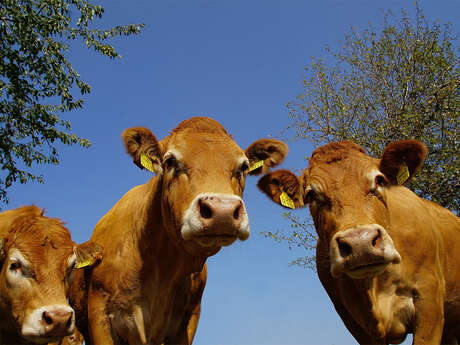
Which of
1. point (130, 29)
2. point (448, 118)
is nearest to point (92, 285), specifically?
point (130, 29)

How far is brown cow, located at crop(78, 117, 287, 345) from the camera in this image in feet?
16.6

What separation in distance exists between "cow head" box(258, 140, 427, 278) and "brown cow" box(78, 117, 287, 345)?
0.51 meters

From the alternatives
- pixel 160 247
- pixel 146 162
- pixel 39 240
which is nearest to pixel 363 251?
pixel 160 247

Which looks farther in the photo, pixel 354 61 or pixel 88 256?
pixel 354 61

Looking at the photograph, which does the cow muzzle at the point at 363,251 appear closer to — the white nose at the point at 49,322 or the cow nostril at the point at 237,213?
the cow nostril at the point at 237,213

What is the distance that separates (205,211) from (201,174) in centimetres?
60

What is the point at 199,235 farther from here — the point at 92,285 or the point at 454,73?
the point at 454,73

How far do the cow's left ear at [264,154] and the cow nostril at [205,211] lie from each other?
6.40ft

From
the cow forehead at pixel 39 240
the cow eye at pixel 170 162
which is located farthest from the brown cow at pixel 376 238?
the cow forehead at pixel 39 240

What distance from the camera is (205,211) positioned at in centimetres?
446

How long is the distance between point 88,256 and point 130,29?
9477mm

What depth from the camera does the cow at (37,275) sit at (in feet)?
17.5

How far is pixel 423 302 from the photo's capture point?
5.62 metres

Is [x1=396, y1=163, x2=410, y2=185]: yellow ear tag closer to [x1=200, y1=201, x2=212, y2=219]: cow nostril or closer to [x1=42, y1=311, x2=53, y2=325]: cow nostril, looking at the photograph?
[x1=200, y1=201, x2=212, y2=219]: cow nostril
